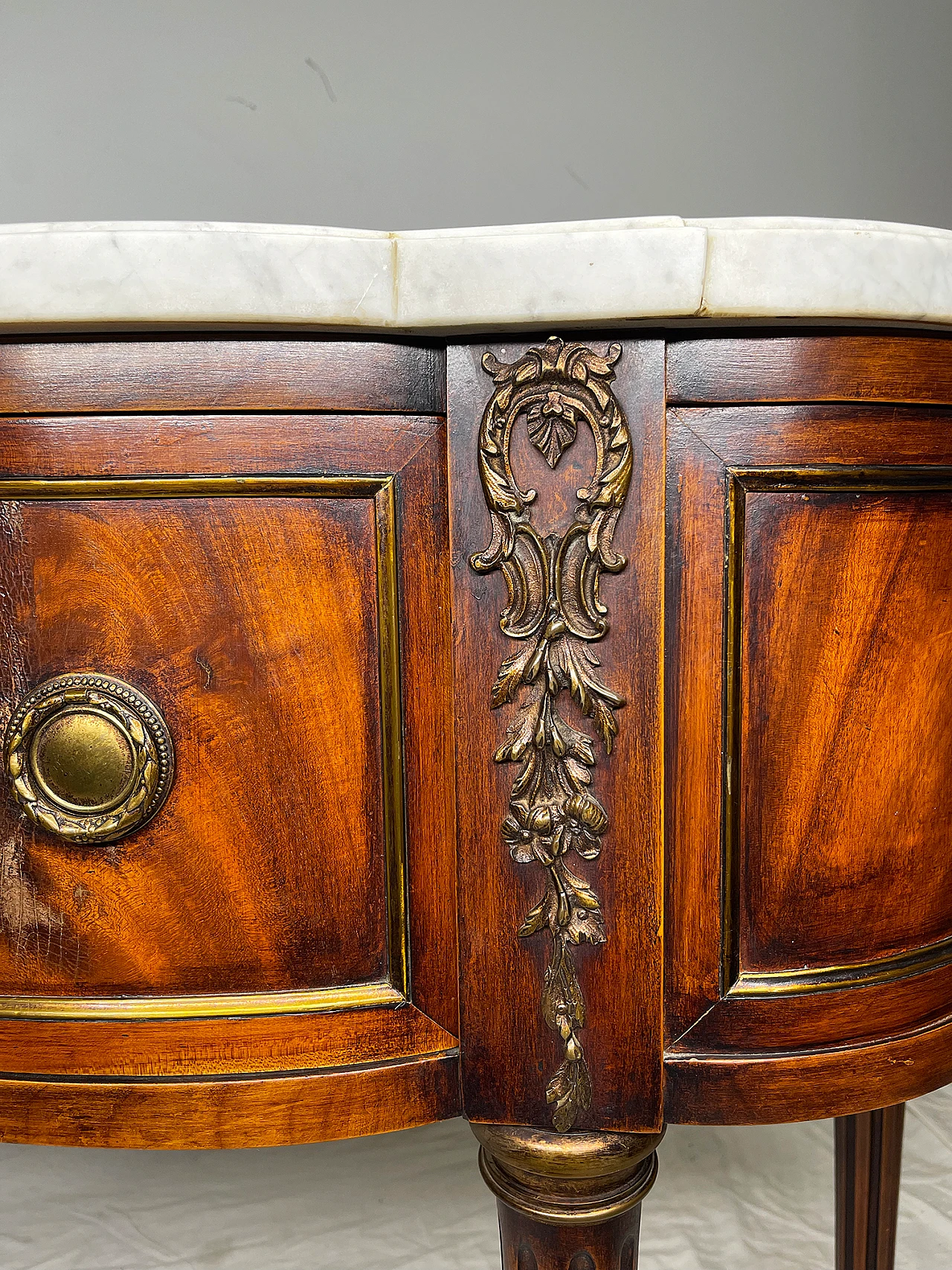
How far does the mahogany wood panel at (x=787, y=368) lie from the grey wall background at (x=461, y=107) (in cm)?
94

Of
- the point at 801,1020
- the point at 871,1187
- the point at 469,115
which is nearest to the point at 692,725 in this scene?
the point at 801,1020

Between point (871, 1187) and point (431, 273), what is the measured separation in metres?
0.62

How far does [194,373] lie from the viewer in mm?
408

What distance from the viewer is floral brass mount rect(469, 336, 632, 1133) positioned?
0.41 metres

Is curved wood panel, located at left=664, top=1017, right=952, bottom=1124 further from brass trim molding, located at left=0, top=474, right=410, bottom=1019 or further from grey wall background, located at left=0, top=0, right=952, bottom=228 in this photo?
grey wall background, located at left=0, top=0, right=952, bottom=228

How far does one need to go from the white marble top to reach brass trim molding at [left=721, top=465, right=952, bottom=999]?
6 centimetres

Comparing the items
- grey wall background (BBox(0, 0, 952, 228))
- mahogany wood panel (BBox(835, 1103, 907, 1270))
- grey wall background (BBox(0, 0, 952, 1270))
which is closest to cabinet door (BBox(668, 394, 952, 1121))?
mahogany wood panel (BBox(835, 1103, 907, 1270))

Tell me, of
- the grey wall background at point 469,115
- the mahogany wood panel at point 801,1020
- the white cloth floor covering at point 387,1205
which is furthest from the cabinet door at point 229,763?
the grey wall background at point 469,115

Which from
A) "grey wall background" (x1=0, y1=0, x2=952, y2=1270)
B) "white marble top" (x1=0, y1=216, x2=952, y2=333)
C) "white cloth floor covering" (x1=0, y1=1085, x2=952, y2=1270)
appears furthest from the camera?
"grey wall background" (x1=0, y1=0, x2=952, y2=1270)

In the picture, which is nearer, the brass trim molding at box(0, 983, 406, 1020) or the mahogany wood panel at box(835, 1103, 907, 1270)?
the brass trim molding at box(0, 983, 406, 1020)

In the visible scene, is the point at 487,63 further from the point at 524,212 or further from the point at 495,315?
the point at 495,315

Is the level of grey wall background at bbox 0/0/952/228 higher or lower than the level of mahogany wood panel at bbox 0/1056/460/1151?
higher

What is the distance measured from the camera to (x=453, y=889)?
1.44 ft

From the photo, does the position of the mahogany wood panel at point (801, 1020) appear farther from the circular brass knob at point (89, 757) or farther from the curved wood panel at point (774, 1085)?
the circular brass knob at point (89, 757)
